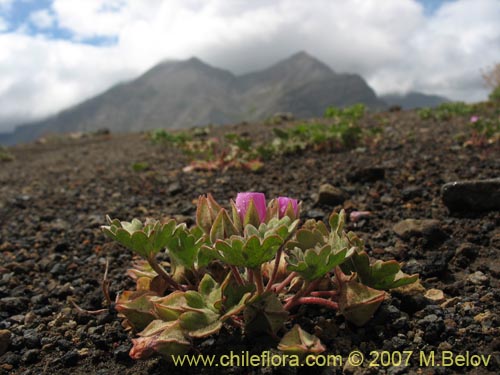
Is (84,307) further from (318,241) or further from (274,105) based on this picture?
(274,105)

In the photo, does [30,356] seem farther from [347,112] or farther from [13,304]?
[347,112]

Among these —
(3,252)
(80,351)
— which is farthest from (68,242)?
(80,351)

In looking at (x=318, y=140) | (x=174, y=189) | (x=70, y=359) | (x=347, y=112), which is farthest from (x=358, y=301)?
(x=347, y=112)

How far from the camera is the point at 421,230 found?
254 centimetres

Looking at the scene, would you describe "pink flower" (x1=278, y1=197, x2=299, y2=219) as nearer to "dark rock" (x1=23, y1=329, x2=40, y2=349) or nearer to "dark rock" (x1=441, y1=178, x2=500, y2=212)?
"dark rock" (x1=23, y1=329, x2=40, y2=349)

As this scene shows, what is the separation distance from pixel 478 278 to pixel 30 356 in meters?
2.07

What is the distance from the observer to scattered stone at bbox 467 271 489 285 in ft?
6.68

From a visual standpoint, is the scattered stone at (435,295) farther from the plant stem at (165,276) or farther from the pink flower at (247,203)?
the plant stem at (165,276)

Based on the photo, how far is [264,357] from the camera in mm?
1630

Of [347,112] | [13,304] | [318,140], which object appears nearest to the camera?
[13,304]

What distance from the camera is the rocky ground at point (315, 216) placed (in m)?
1.72

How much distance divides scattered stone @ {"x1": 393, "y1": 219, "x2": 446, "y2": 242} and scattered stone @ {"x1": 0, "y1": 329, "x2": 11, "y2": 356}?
215cm

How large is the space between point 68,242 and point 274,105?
428 ft

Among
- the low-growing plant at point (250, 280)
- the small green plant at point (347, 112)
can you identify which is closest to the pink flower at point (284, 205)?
the low-growing plant at point (250, 280)
